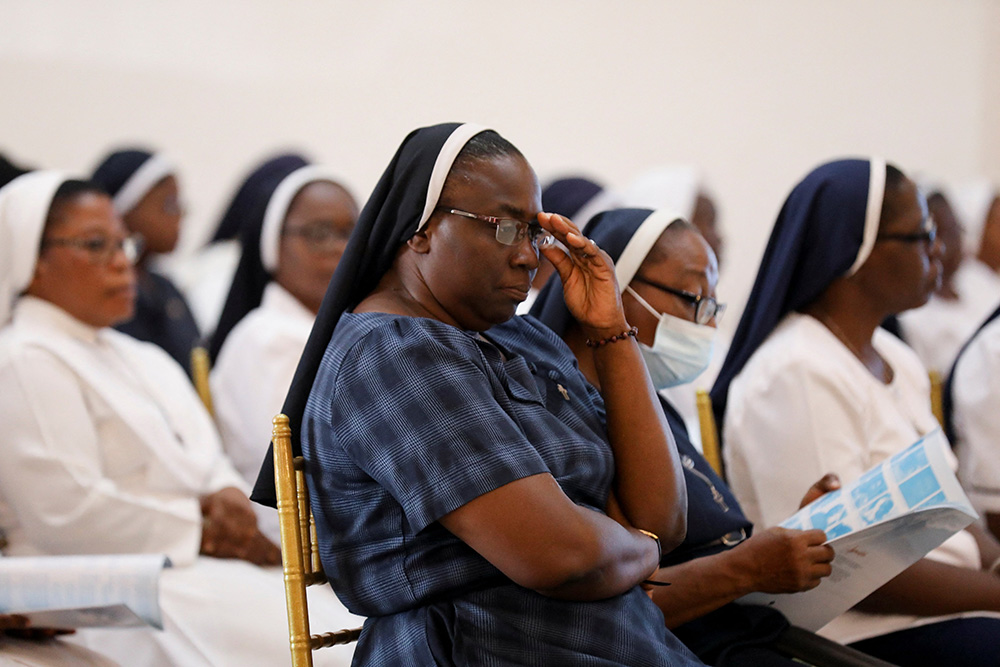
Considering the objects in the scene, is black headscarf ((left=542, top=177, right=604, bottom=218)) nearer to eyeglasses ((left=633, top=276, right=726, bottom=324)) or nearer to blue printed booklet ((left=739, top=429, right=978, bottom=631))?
eyeglasses ((left=633, top=276, right=726, bottom=324))

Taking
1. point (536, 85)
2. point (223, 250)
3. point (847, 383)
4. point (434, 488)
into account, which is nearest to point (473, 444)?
point (434, 488)

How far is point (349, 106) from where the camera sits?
689cm

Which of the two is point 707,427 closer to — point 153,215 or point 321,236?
point 321,236

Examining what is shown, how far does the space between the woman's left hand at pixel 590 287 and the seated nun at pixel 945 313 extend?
4.32 meters

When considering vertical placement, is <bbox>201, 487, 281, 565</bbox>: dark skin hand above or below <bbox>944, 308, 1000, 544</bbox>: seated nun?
below

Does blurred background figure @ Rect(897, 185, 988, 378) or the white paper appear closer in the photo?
the white paper

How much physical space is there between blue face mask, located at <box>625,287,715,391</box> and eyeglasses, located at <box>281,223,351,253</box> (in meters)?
2.06

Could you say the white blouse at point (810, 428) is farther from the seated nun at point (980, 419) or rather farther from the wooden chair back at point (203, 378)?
the wooden chair back at point (203, 378)

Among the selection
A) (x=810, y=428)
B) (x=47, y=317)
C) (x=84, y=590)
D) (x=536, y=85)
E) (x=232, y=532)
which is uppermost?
(x=536, y=85)

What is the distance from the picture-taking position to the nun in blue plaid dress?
1.67 m

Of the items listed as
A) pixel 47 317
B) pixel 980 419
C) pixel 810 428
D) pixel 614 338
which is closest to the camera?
pixel 614 338

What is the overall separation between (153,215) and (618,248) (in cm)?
347

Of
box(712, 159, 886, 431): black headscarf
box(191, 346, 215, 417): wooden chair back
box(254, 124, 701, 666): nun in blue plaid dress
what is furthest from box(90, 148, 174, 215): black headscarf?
box(254, 124, 701, 666): nun in blue plaid dress

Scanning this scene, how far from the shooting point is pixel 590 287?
6.79 ft
